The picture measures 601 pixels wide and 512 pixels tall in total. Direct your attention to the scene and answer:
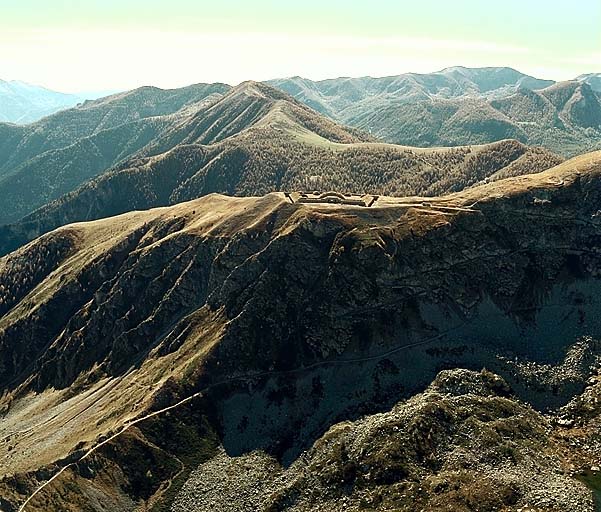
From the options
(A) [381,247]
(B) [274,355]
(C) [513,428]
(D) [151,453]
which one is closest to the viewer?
(C) [513,428]

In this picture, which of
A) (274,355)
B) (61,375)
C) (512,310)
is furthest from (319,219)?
(61,375)

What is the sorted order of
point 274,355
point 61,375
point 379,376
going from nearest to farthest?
point 379,376 < point 274,355 < point 61,375

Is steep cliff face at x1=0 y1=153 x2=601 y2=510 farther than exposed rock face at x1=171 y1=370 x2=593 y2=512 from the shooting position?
Yes

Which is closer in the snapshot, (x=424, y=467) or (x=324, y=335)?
(x=424, y=467)

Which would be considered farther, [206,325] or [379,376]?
[206,325]

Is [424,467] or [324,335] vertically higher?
[324,335]

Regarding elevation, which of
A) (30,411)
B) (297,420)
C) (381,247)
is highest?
(381,247)

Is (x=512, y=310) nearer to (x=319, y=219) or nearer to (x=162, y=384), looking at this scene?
(x=319, y=219)

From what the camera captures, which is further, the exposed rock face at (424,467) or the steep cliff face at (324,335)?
the steep cliff face at (324,335)
